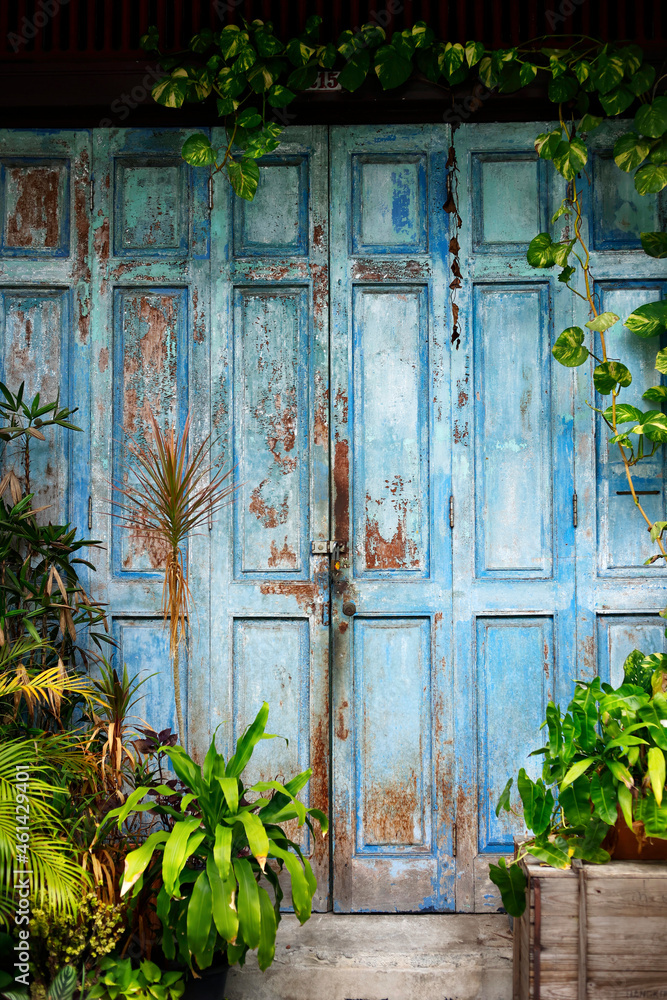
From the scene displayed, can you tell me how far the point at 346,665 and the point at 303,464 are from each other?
79 cm

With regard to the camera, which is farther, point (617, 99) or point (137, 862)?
point (617, 99)

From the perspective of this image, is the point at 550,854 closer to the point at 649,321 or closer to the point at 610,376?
the point at 610,376

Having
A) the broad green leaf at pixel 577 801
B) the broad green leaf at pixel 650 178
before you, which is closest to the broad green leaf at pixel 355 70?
the broad green leaf at pixel 650 178

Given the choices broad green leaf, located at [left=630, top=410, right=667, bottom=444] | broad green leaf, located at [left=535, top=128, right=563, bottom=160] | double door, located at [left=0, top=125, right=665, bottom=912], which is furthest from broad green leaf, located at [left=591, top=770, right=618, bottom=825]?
broad green leaf, located at [left=535, top=128, right=563, bottom=160]

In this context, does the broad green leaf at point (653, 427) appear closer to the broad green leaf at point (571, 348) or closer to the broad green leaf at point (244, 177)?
the broad green leaf at point (571, 348)

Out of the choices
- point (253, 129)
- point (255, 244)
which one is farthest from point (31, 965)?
point (253, 129)

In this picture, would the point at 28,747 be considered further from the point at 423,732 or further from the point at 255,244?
the point at 255,244

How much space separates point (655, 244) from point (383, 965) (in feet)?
8.95

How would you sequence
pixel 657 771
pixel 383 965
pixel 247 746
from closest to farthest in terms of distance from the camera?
pixel 657 771 < pixel 247 746 < pixel 383 965

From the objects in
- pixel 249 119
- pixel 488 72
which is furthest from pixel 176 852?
pixel 488 72

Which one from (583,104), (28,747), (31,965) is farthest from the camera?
(583,104)

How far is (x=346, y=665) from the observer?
2803mm

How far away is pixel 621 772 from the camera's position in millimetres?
2012

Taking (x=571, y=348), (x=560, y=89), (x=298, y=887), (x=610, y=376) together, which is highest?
(x=560, y=89)
